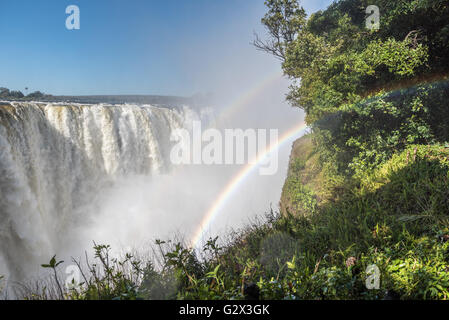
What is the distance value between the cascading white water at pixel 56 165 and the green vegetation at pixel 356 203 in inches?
208

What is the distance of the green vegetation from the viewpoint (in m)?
2.79

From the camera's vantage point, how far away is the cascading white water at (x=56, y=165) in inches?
384

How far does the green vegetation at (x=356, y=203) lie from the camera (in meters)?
2.79

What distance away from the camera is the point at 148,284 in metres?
3.06

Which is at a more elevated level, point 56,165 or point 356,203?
point 56,165

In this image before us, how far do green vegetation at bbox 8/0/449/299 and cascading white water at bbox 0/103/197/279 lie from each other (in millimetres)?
5276

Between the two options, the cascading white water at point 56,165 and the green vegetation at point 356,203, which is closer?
the green vegetation at point 356,203

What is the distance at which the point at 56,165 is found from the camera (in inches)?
517

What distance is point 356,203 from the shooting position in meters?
5.24

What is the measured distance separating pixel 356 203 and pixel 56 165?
15125 mm

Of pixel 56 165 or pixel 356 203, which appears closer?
pixel 356 203

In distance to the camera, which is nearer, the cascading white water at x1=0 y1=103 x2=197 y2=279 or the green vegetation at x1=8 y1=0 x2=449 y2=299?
the green vegetation at x1=8 y1=0 x2=449 y2=299

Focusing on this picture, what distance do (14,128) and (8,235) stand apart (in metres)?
4.71
